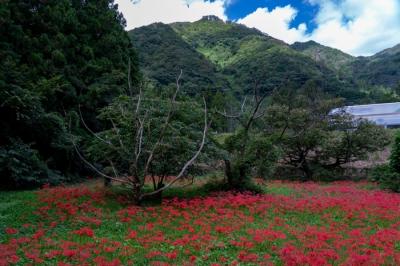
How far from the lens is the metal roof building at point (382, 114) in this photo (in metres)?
42.0

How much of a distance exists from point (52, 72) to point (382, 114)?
3848 cm

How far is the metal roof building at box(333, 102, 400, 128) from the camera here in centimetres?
4197

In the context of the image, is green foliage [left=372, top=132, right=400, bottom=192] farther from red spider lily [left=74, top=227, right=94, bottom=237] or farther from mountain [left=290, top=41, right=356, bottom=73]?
mountain [left=290, top=41, right=356, bottom=73]

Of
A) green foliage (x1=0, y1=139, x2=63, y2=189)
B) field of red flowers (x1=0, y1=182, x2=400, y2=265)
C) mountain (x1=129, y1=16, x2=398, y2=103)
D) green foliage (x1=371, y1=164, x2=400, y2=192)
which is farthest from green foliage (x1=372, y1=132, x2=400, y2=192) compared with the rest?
mountain (x1=129, y1=16, x2=398, y2=103)

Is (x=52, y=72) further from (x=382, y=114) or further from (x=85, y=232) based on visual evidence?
(x=382, y=114)

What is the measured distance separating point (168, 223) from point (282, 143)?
1299 centimetres

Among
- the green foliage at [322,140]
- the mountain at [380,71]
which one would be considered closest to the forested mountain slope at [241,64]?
the mountain at [380,71]

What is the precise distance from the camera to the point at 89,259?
699cm

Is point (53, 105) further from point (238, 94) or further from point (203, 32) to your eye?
point (203, 32)

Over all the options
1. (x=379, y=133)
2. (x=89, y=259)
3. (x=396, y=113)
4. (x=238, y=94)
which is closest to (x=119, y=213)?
(x=89, y=259)

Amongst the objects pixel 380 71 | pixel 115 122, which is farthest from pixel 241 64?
pixel 115 122

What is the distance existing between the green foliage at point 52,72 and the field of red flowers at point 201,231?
4079mm

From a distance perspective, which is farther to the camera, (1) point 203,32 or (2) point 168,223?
(1) point 203,32

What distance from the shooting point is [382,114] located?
4512cm
